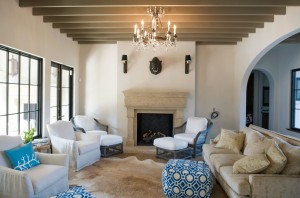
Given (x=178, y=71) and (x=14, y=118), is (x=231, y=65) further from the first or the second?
(x=14, y=118)

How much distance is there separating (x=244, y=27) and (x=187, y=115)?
8.30 feet

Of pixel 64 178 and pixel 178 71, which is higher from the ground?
pixel 178 71

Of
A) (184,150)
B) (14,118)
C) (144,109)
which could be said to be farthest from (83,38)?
(184,150)

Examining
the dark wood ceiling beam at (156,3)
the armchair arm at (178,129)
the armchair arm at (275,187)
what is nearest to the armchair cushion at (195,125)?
the armchair arm at (178,129)

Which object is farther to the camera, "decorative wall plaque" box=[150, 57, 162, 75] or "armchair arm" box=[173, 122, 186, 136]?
"decorative wall plaque" box=[150, 57, 162, 75]

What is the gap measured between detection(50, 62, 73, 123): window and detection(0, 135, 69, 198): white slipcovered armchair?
2.22 meters

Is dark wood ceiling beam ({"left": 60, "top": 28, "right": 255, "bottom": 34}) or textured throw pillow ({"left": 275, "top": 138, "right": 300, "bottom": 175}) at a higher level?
dark wood ceiling beam ({"left": 60, "top": 28, "right": 255, "bottom": 34})

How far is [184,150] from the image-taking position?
18.0ft

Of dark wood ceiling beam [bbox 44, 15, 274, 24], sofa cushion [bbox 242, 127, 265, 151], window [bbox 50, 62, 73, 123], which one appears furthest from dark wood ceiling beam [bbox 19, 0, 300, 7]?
sofa cushion [bbox 242, 127, 265, 151]

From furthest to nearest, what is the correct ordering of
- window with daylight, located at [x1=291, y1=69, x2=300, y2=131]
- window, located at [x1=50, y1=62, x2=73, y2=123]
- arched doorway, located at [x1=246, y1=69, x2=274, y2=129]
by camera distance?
arched doorway, located at [x1=246, y1=69, x2=274, y2=129], window with daylight, located at [x1=291, y1=69, x2=300, y2=131], window, located at [x1=50, y1=62, x2=73, y2=123]

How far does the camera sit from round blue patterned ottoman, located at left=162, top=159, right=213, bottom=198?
10.4ft

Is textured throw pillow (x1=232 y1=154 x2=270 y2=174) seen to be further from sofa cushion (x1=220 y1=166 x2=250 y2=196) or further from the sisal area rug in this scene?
the sisal area rug

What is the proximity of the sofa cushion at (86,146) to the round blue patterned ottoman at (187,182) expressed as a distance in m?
1.86

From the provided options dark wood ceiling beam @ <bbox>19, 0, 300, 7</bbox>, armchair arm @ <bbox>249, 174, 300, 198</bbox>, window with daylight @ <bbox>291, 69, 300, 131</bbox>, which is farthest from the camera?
window with daylight @ <bbox>291, 69, 300, 131</bbox>
